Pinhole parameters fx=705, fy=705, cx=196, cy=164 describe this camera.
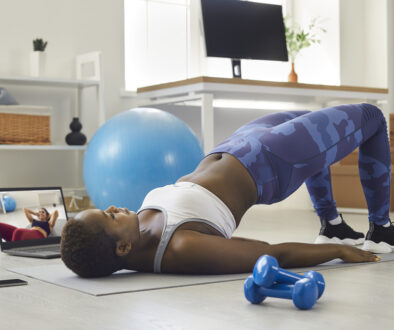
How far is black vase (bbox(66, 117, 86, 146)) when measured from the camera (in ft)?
13.8

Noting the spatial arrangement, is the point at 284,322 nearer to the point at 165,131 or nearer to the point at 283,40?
the point at 165,131

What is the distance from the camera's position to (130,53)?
480 cm

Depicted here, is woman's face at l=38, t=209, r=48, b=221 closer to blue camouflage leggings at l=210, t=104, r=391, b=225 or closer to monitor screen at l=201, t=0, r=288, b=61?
blue camouflage leggings at l=210, t=104, r=391, b=225

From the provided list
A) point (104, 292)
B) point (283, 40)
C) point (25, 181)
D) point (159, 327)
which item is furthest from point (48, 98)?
point (159, 327)

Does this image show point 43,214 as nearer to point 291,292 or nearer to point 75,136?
point 291,292

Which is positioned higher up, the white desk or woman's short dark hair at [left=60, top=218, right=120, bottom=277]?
the white desk

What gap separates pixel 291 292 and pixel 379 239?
0.97 m

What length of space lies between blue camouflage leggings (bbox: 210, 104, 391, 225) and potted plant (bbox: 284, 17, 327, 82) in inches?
100

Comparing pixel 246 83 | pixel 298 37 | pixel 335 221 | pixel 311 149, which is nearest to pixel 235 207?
pixel 311 149

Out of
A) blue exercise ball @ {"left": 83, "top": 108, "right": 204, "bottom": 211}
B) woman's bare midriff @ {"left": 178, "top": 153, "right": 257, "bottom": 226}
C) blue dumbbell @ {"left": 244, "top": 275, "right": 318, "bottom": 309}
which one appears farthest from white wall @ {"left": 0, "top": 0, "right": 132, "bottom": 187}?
blue dumbbell @ {"left": 244, "top": 275, "right": 318, "bottom": 309}

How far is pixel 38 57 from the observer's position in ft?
13.8

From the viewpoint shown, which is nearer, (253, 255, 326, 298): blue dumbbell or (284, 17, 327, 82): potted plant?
(253, 255, 326, 298): blue dumbbell

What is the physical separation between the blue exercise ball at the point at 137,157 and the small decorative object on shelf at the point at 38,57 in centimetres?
A: 86

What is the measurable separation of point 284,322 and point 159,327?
245 mm
